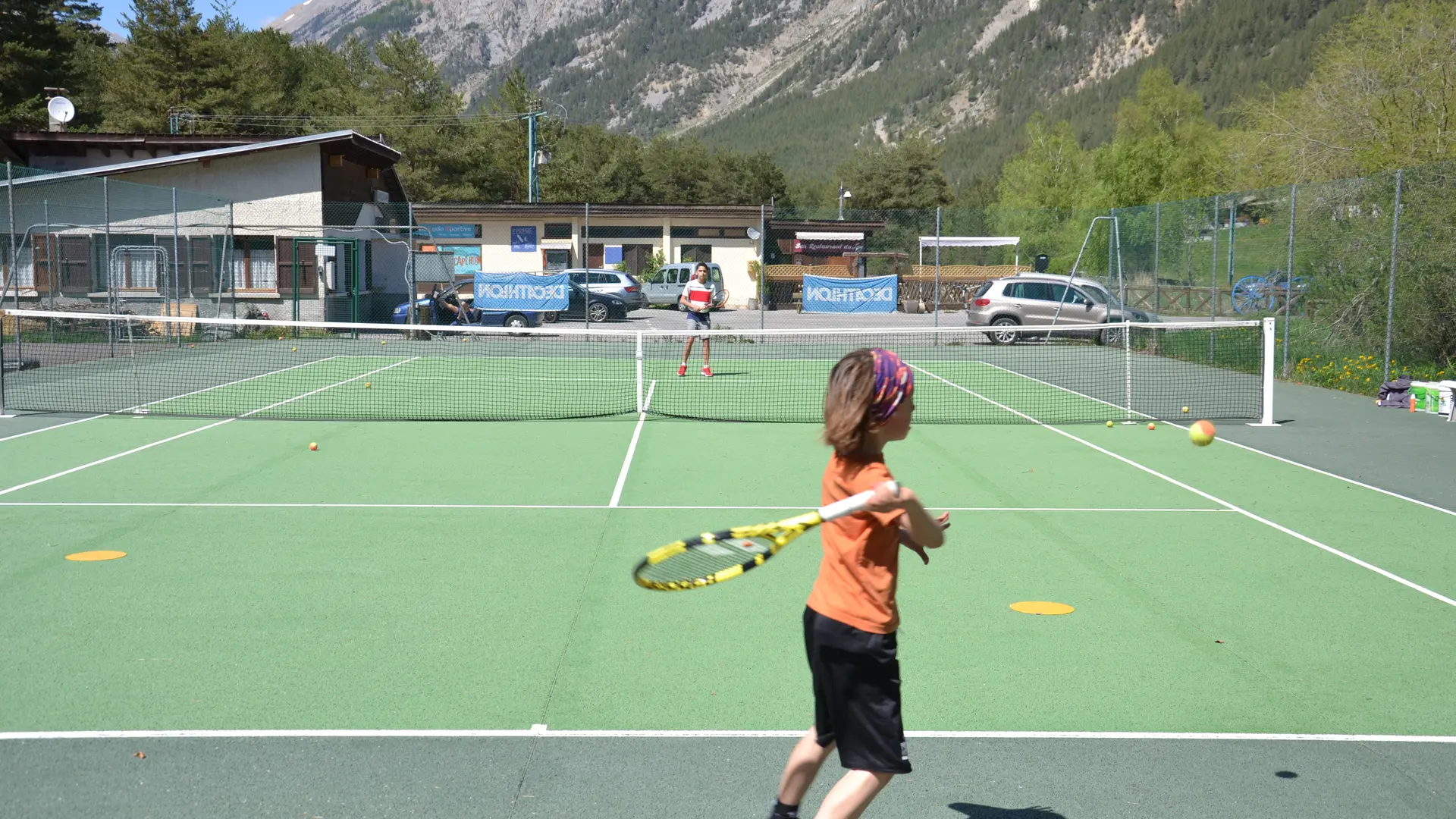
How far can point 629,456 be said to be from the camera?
12.6 metres

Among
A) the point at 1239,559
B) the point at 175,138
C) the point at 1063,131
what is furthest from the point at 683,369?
the point at 1063,131

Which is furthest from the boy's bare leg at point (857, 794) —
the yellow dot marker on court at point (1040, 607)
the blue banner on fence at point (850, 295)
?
the blue banner on fence at point (850, 295)

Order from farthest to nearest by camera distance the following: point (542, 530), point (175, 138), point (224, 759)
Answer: point (175, 138) → point (542, 530) → point (224, 759)

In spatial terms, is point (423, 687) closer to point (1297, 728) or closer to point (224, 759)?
point (224, 759)

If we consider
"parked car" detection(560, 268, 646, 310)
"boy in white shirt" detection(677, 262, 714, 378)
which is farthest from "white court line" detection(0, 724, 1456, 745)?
"parked car" detection(560, 268, 646, 310)

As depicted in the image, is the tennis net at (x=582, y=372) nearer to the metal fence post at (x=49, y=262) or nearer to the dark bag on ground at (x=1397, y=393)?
the metal fence post at (x=49, y=262)

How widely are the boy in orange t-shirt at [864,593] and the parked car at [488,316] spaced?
26.2m

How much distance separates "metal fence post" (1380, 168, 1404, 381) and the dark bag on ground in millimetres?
819

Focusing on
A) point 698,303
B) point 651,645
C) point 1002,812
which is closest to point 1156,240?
point 698,303

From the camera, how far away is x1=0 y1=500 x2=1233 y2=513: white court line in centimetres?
980

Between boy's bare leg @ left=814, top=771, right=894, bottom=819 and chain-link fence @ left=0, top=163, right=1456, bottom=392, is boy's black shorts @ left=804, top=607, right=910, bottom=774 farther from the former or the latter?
chain-link fence @ left=0, top=163, right=1456, bottom=392

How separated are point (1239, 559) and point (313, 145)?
28300mm

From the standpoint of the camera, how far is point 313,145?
31828 millimetres

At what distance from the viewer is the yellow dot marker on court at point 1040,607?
6992mm
